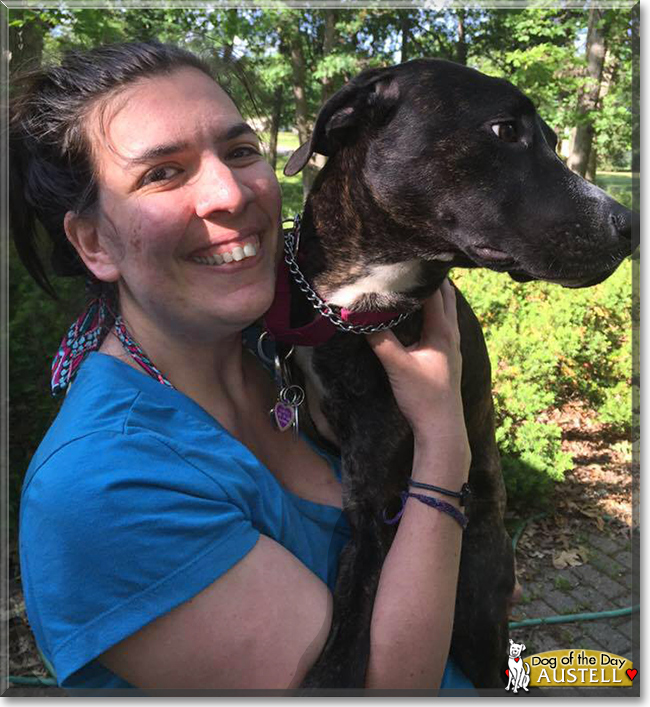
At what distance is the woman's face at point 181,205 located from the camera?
1.54m

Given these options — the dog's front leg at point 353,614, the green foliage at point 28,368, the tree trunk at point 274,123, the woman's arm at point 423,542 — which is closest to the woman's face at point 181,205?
the woman's arm at point 423,542

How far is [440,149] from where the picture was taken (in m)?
1.91

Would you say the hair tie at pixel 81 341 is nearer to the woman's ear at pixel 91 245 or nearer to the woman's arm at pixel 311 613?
the woman's ear at pixel 91 245

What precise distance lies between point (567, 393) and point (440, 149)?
415 cm

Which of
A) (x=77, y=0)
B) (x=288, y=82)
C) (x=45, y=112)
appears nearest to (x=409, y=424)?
(x=45, y=112)

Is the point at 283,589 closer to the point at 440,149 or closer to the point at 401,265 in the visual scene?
the point at 401,265

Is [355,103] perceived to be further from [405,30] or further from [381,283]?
[405,30]

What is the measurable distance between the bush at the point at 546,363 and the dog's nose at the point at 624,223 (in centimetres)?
290

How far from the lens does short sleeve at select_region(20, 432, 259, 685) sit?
1239 mm

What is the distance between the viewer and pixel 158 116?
1.55 m

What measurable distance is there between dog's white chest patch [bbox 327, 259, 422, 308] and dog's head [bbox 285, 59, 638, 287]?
54mm
